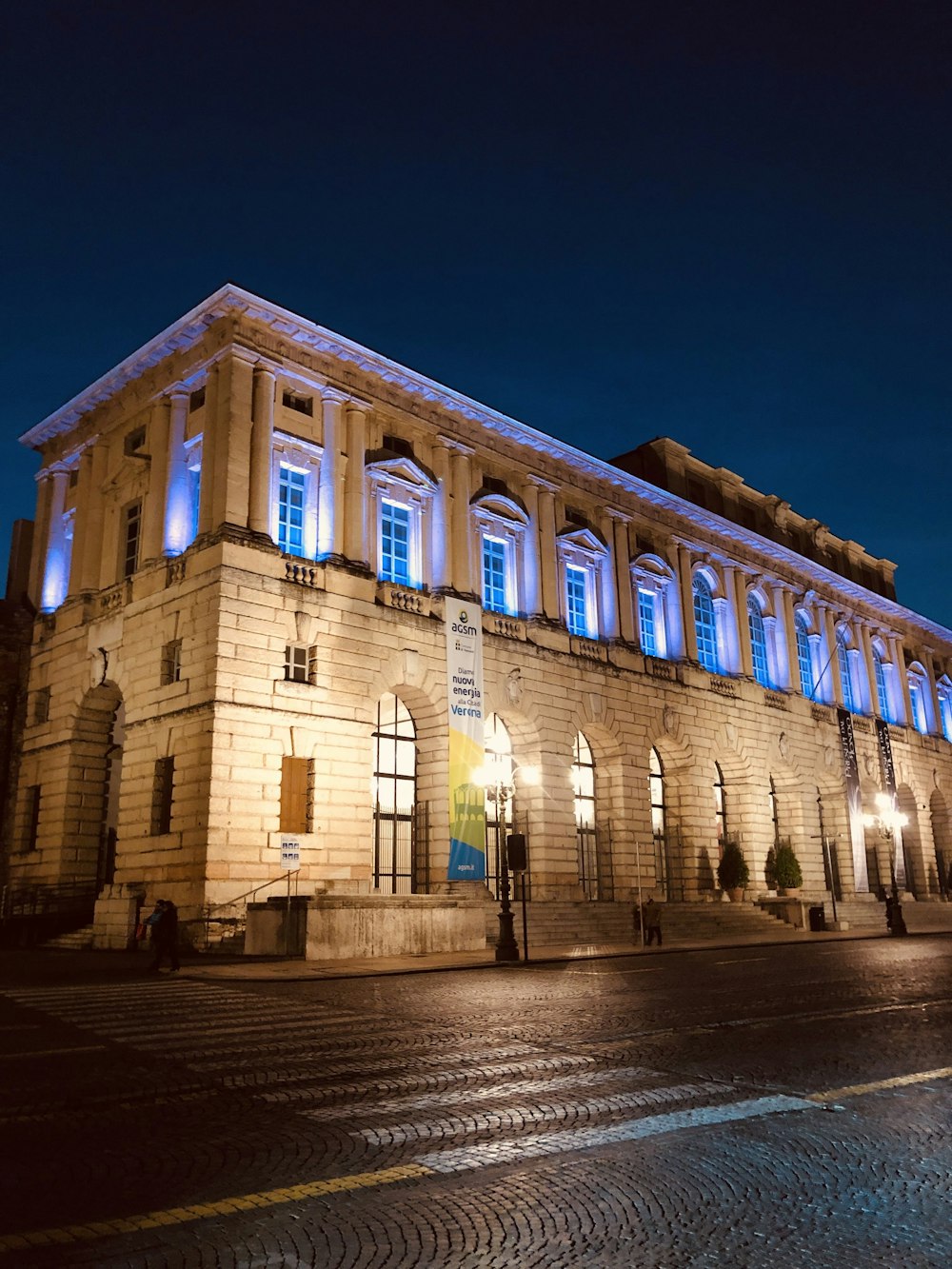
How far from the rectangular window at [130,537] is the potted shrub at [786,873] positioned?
2667cm

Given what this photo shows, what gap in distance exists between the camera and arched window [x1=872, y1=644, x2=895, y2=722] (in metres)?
55.1

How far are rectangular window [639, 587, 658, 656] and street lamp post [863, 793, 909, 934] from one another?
11.2 m

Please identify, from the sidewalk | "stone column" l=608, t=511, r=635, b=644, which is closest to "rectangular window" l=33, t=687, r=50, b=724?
the sidewalk

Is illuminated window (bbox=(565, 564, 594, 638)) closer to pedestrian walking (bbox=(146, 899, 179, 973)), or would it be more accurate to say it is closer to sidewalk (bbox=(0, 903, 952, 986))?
sidewalk (bbox=(0, 903, 952, 986))

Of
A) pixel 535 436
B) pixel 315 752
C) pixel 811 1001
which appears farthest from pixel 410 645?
pixel 811 1001

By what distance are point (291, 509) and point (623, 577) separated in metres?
14.6

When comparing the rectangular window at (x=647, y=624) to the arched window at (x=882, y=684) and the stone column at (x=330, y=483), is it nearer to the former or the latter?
the stone column at (x=330, y=483)

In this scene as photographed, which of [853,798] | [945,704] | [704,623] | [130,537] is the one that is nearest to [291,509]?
[130,537]

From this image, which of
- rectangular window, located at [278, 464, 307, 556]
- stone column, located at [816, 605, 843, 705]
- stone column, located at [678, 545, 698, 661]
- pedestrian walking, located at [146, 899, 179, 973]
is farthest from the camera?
stone column, located at [816, 605, 843, 705]

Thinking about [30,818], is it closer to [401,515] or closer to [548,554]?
[401,515]

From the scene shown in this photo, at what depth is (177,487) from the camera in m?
28.9

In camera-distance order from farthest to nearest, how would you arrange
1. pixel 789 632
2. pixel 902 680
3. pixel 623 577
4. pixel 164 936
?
pixel 902 680
pixel 789 632
pixel 623 577
pixel 164 936

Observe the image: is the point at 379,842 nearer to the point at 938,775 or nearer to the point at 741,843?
the point at 741,843

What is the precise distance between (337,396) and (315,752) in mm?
10585
